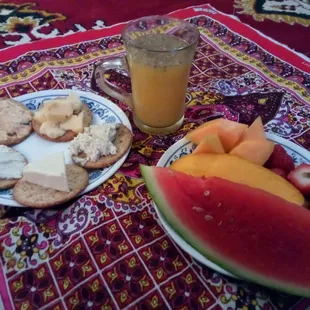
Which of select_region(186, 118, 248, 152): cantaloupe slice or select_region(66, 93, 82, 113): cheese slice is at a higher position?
select_region(186, 118, 248, 152): cantaloupe slice

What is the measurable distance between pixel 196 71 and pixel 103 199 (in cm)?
68

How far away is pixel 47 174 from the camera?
2.75 ft

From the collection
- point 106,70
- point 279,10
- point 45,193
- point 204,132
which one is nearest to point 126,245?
point 45,193

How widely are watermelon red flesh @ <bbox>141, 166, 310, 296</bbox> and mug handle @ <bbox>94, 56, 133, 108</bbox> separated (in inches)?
17.4

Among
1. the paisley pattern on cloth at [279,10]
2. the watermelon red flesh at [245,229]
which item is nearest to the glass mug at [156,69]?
the watermelon red flesh at [245,229]

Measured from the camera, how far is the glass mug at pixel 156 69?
0.96 meters

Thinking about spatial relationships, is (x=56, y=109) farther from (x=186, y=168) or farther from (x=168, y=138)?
(x=186, y=168)

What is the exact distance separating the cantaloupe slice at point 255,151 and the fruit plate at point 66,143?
28cm

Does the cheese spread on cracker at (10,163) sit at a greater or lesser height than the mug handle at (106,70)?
lesser

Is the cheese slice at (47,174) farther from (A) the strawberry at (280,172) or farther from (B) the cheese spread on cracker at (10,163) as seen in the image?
(A) the strawberry at (280,172)

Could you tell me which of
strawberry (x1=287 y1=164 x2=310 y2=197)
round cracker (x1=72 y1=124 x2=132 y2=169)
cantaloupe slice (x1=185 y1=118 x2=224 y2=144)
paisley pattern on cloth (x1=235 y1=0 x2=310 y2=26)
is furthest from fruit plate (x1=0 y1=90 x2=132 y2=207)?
paisley pattern on cloth (x1=235 y1=0 x2=310 y2=26)

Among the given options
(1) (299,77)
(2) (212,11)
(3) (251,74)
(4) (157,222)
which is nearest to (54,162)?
(4) (157,222)

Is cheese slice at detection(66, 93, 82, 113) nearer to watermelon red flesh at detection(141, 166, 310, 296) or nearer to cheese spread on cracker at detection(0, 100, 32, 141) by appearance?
cheese spread on cracker at detection(0, 100, 32, 141)

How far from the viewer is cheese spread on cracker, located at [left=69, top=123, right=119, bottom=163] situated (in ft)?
3.03
